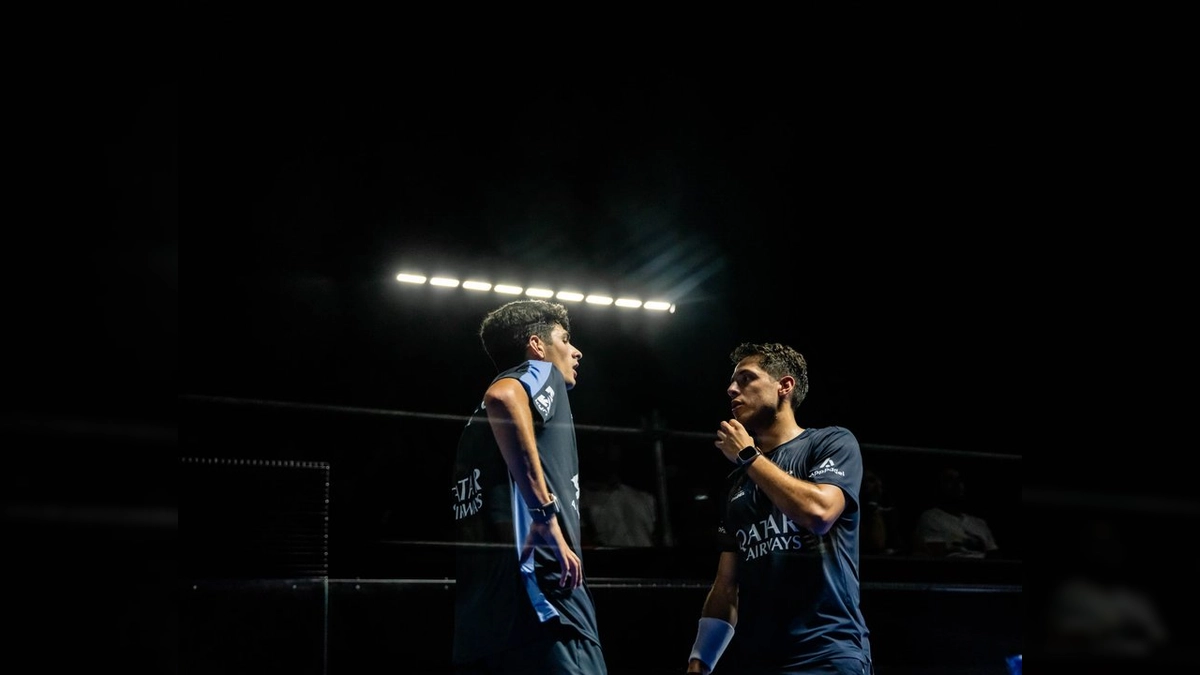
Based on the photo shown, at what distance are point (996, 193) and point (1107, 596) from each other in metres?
3.00

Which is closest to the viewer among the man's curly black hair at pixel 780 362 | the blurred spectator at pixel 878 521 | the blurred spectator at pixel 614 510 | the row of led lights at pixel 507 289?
the man's curly black hair at pixel 780 362

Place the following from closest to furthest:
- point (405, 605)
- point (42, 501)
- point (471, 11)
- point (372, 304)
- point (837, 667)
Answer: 1. point (42, 501)
2. point (837, 667)
3. point (471, 11)
4. point (405, 605)
5. point (372, 304)

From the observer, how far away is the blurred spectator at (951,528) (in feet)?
14.4

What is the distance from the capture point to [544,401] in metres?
2.63

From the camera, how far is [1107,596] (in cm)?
118

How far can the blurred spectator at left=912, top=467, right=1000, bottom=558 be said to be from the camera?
14.4ft

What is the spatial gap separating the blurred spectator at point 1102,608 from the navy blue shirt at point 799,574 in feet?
3.84

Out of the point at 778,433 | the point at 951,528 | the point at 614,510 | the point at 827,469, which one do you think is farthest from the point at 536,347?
the point at 951,528

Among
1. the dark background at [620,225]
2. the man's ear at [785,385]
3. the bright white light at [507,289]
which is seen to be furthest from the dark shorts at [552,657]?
the bright white light at [507,289]

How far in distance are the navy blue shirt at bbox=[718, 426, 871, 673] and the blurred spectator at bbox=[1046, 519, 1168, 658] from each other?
3.84 ft

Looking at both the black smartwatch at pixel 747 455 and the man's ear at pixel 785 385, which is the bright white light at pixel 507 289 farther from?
the black smartwatch at pixel 747 455

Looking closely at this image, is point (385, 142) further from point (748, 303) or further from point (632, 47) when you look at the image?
point (748, 303)

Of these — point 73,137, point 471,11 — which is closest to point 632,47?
point 471,11

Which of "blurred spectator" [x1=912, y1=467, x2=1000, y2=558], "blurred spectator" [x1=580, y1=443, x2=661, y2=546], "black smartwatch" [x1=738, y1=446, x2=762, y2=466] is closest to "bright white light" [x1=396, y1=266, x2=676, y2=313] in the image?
"blurred spectator" [x1=580, y1=443, x2=661, y2=546]
